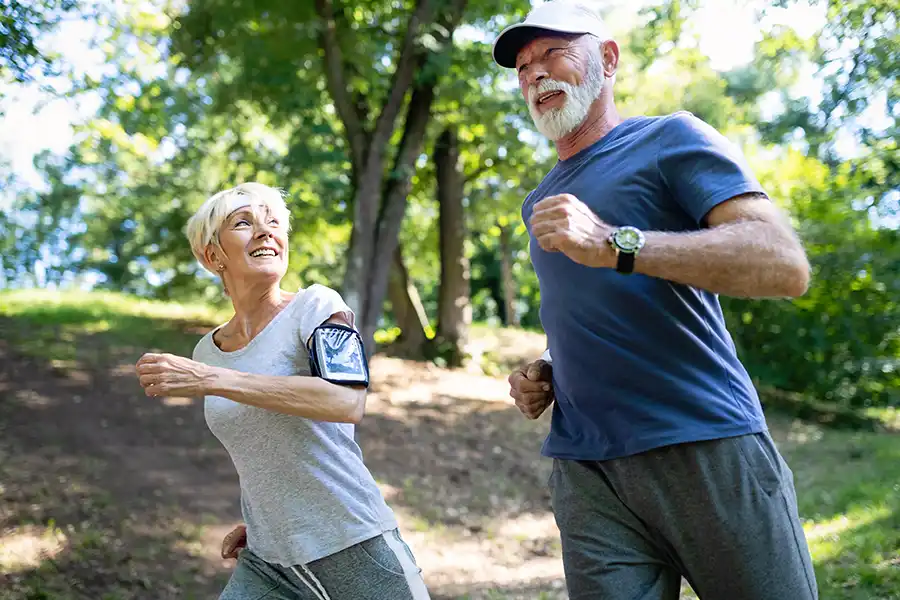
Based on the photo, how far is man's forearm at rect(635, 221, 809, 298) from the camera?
72.6 inches

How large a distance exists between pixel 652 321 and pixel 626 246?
39cm

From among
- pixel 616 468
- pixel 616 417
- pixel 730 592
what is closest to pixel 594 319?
pixel 616 417

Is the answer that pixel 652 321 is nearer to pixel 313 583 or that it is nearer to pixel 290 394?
pixel 290 394

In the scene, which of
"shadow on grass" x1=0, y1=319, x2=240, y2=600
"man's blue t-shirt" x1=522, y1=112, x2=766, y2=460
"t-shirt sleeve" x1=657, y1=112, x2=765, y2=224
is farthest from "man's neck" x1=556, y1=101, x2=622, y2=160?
"shadow on grass" x1=0, y1=319, x2=240, y2=600

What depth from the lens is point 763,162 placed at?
1658cm

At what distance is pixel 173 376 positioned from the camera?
2.28 metres

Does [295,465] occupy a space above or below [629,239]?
below

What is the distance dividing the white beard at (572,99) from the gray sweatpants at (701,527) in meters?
0.99

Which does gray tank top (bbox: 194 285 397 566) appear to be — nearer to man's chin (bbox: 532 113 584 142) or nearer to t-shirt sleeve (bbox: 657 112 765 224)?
man's chin (bbox: 532 113 584 142)

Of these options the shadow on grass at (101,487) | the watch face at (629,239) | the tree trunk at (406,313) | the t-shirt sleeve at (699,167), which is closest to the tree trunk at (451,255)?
the tree trunk at (406,313)

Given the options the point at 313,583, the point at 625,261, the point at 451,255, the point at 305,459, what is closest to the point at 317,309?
the point at 305,459

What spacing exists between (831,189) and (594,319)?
1332cm

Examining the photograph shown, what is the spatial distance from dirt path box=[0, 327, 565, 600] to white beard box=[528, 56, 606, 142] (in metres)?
4.74

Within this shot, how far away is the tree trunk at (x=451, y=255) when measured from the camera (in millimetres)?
14742
